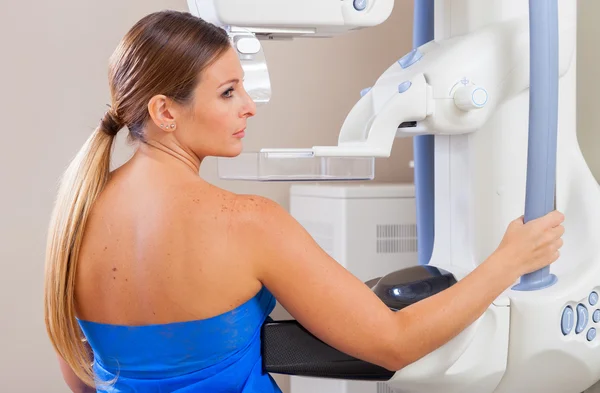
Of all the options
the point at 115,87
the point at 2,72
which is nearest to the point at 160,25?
the point at 115,87

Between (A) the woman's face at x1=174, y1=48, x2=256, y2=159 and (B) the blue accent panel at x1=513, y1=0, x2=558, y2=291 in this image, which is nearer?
(A) the woman's face at x1=174, y1=48, x2=256, y2=159

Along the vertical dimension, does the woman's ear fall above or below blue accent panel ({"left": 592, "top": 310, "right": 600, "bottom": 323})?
above

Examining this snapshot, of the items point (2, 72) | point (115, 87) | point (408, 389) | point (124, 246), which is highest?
point (2, 72)

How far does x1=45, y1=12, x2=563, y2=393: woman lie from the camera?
3.88ft

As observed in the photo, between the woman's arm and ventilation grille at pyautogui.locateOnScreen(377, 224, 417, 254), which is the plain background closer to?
ventilation grille at pyautogui.locateOnScreen(377, 224, 417, 254)

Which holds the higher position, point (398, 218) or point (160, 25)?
point (160, 25)

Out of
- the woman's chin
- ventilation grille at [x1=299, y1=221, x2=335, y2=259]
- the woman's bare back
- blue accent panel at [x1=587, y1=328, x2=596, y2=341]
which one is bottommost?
blue accent panel at [x1=587, y1=328, x2=596, y2=341]

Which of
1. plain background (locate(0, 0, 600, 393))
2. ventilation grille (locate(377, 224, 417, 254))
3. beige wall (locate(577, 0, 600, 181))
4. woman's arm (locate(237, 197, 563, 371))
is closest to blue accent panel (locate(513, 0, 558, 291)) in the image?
woman's arm (locate(237, 197, 563, 371))

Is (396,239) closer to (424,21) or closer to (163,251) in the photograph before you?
(424,21)

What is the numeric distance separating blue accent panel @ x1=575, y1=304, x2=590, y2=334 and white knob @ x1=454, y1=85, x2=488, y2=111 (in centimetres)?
43

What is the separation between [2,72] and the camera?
2.77 m

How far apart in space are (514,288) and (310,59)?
5.45 feet

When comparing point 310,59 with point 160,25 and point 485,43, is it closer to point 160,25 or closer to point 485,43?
point 485,43

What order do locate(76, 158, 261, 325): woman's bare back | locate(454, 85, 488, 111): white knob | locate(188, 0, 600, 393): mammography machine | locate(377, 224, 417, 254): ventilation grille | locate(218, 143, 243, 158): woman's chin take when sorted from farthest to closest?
1. locate(377, 224, 417, 254): ventilation grille
2. locate(454, 85, 488, 111): white knob
3. locate(188, 0, 600, 393): mammography machine
4. locate(218, 143, 243, 158): woman's chin
5. locate(76, 158, 261, 325): woman's bare back
